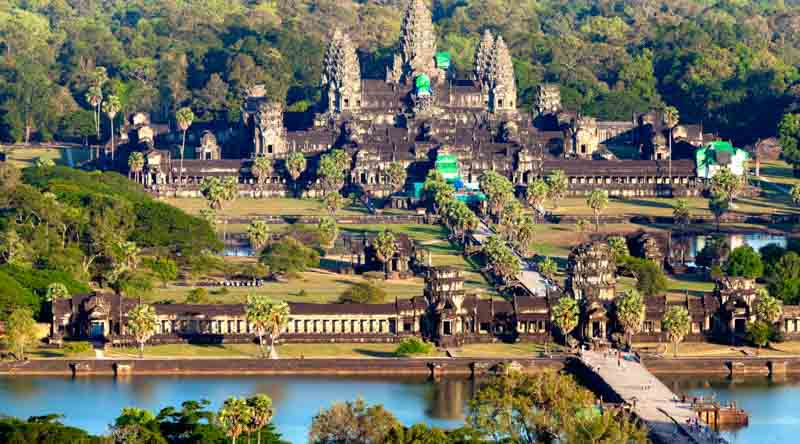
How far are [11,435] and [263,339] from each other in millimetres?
34128

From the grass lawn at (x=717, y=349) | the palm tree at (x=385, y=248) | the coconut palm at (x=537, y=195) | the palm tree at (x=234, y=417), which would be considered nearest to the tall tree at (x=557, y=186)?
the coconut palm at (x=537, y=195)

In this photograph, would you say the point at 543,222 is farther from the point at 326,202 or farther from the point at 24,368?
the point at 24,368

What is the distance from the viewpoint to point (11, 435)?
9900 cm

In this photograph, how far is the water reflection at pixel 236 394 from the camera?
115 metres

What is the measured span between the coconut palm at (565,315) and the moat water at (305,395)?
7348mm

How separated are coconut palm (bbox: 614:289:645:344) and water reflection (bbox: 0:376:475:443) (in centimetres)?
1058

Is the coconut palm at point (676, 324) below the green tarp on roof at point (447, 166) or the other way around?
below

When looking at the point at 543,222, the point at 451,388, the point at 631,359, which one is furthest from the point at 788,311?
the point at 543,222

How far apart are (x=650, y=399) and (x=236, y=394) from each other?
755 inches

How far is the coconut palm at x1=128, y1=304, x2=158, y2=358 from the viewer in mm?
129125

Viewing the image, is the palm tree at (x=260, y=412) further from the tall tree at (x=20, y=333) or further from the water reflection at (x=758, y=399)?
the tall tree at (x=20, y=333)

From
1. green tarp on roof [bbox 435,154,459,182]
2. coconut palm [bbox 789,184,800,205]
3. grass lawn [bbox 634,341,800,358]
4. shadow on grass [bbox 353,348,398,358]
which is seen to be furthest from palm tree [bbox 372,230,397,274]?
coconut palm [bbox 789,184,800,205]

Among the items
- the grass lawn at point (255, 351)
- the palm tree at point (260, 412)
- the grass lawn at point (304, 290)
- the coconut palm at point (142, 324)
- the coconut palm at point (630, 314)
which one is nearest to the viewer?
the palm tree at point (260, 412)

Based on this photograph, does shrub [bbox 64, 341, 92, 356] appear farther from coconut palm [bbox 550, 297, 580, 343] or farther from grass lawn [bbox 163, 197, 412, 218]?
grass lawn [bbox 163, 197, 412, 218]
